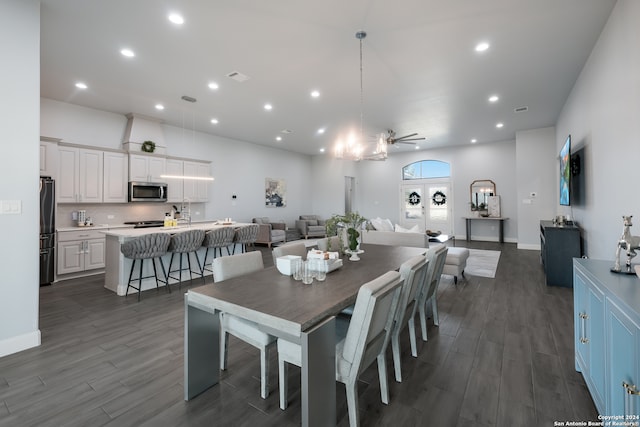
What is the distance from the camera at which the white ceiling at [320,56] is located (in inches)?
114

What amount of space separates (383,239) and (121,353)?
404 centimetres

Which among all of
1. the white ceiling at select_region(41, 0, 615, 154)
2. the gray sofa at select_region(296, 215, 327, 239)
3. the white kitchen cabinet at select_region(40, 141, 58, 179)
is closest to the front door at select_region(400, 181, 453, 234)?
the gray sofa at select_region(296, 215, 327, 239)

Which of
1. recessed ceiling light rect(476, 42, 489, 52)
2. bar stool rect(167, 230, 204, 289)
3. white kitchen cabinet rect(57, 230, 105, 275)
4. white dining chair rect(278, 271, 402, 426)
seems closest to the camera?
white dining chair rect(278, 271, 402, 426)

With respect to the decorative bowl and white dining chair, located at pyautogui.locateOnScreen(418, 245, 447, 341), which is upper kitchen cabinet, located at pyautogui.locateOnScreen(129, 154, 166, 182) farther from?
white dining chair, located at pyautogui.locateOnScreen(418, 245, 447, 341)

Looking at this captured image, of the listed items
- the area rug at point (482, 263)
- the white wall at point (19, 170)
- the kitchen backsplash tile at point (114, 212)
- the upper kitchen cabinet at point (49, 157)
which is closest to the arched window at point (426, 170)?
the area rug at point (482, 263)

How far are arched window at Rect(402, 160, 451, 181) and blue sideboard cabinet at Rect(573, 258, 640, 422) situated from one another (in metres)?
8.42

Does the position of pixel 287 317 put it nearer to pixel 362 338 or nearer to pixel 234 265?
pixel 362 338

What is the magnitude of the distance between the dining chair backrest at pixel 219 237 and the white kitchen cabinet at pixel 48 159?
2.89 meters

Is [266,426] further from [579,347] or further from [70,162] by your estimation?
[70,162]

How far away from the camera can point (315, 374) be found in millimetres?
1324

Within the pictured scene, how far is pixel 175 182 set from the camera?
6688 millimetres

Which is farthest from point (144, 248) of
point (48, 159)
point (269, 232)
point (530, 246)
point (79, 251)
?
point (530, 246)

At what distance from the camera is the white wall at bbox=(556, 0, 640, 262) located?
2508mm

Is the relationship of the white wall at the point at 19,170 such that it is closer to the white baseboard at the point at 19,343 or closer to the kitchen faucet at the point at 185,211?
the white baseboard at the point at 19,343
